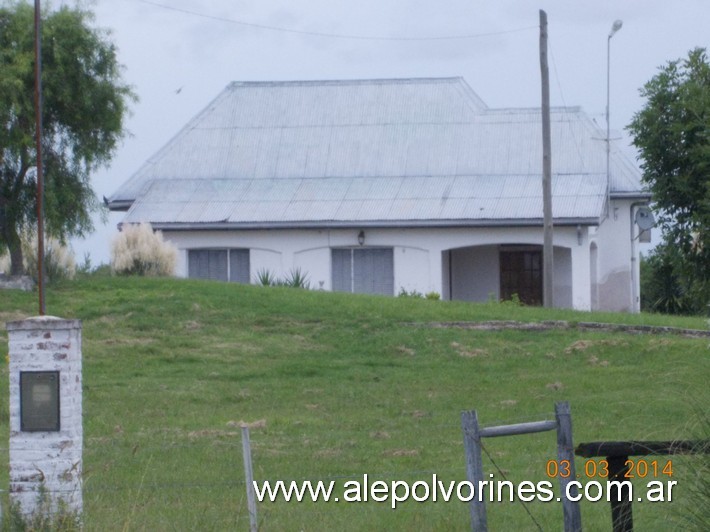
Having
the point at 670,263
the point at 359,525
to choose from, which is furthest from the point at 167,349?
the point at 359,525

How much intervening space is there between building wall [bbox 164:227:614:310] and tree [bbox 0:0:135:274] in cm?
943

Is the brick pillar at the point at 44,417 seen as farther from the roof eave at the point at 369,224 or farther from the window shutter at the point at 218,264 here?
the window shutter at the point at 218,264

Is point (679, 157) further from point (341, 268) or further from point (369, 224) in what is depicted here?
point (341, 268)

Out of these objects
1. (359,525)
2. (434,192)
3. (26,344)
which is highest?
(434,192)

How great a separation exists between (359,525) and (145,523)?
5.41ft

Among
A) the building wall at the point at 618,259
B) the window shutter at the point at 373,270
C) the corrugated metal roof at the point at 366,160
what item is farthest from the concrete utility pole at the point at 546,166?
the building wall at the point at 618,259

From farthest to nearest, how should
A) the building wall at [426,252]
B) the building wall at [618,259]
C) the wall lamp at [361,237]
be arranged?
1. the building wall at [618,259]
2. the wall lamp at [361,237]
3. the building wall at [426,252]

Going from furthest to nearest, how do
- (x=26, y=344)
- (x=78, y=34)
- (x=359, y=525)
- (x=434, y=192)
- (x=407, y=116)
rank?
1. (x=407, y=116)
2. (x=434, y=192)
3. (x=78, y=34)
4. (x=359, y=525)
5. (x=26, y=344)

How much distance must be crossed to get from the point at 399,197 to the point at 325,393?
17217 mm

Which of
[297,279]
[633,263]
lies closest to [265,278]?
[297,279]

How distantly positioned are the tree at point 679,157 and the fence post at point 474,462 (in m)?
5.99

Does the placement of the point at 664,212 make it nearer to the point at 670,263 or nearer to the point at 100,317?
the point at 670,263

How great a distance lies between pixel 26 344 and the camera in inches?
330

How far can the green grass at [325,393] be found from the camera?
959 cm
